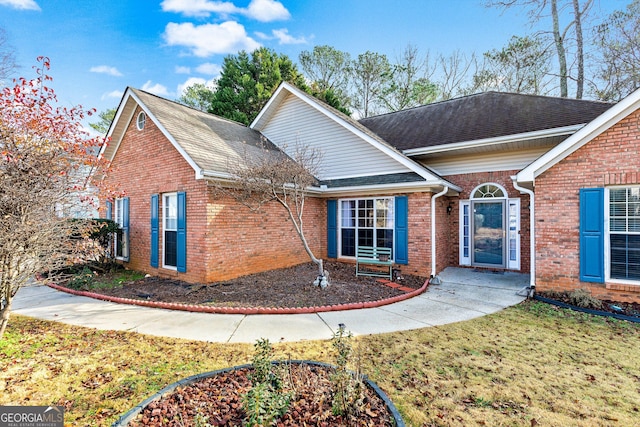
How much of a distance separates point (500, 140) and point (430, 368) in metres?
8.22

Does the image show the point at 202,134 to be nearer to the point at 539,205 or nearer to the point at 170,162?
the point at 170,162

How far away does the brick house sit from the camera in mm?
6672

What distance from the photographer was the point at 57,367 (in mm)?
3742

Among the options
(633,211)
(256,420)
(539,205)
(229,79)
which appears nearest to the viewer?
(256,420)

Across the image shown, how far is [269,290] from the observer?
7.29 m

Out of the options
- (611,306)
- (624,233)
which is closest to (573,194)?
(624,233)

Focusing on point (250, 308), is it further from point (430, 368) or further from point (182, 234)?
point (182, 234)

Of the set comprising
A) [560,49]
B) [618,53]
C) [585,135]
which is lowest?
[585,135]

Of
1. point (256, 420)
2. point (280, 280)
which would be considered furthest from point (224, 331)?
point (280, 280)

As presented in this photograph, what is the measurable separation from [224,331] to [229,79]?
2299 centimetres

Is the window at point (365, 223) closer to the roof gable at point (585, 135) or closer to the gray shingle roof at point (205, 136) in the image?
the roof gable at point (585, 135)

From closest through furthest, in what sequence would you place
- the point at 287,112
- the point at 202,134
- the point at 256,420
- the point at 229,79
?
the point at 256,420
the point at 202,134
the point at 287,112
the point at 229,79

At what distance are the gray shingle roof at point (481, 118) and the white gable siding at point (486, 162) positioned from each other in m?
0.71

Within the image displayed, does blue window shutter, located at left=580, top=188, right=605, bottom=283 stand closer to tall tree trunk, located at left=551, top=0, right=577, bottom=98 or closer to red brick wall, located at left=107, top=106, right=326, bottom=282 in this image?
red brick wall, located at left=107, top=106, right=326, bottom=282
